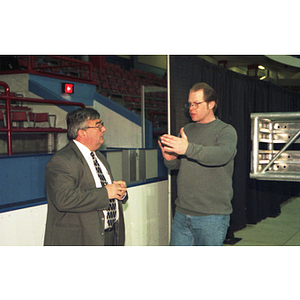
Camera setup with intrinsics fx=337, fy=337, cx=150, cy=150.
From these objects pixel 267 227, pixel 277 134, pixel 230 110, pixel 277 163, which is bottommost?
pixel 267 227

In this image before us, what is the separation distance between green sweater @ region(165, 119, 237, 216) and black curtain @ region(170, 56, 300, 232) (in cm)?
88

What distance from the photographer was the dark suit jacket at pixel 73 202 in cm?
197

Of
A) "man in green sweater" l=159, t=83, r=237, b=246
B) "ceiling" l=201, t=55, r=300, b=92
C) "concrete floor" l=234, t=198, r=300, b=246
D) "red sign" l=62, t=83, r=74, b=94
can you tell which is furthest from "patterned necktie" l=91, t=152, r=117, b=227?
"red sign" l=62, t=83, r=74, b=94

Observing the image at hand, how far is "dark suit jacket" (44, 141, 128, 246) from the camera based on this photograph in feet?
6.45

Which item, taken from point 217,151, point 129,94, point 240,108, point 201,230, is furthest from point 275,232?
point 129,94

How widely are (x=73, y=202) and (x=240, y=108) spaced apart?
3.60m

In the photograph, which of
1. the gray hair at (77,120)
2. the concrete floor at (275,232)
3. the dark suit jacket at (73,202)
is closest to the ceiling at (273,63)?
the concrete floor at (275,232)

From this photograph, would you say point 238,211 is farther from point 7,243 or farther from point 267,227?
point 7,243

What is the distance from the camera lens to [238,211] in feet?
16.2

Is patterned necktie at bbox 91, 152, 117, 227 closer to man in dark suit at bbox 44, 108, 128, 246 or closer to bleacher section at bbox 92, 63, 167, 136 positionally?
man in dark suit at bbox 44, 108, 128, 246

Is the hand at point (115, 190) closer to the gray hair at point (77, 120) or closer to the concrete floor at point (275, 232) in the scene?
the gray hair at point (77, 120)
